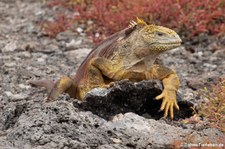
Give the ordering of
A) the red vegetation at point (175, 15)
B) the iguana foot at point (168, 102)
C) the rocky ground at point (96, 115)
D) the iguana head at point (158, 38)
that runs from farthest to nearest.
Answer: the red vegetation at point (175, 15), the iguana head at point (158, 38), the iguana foot at point (168, 102), the rocky ground at point (96, 115)

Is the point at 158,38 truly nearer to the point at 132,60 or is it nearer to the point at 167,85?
the point at 132,60

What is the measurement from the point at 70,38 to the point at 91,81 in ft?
12.3

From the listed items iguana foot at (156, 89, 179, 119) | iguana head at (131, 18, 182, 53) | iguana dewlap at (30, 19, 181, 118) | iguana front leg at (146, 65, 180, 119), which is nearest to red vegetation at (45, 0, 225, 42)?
iguana dewlap at (30, 19, 181, 118)

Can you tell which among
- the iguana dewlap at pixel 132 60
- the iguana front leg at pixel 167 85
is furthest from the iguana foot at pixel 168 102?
the iguana dewlap at pixel 132 60

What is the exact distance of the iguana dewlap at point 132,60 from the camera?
21.0ft

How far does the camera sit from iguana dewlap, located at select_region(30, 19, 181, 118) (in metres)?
6.40

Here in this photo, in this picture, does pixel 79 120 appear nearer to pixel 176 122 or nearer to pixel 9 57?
pixel 176 122

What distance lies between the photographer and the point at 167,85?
20.2 feet

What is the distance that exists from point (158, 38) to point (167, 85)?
548mm

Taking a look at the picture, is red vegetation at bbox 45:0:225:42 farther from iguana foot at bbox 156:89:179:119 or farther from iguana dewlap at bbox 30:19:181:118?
iguana foot at bbox 156:89:179:119

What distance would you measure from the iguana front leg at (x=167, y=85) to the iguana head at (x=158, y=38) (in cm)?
21

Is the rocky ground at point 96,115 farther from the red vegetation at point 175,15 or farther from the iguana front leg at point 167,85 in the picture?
the red vegetation at point 175,15

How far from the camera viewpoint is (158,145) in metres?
5.11

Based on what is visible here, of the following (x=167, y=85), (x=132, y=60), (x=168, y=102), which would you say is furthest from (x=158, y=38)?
(x=168, y=102)
